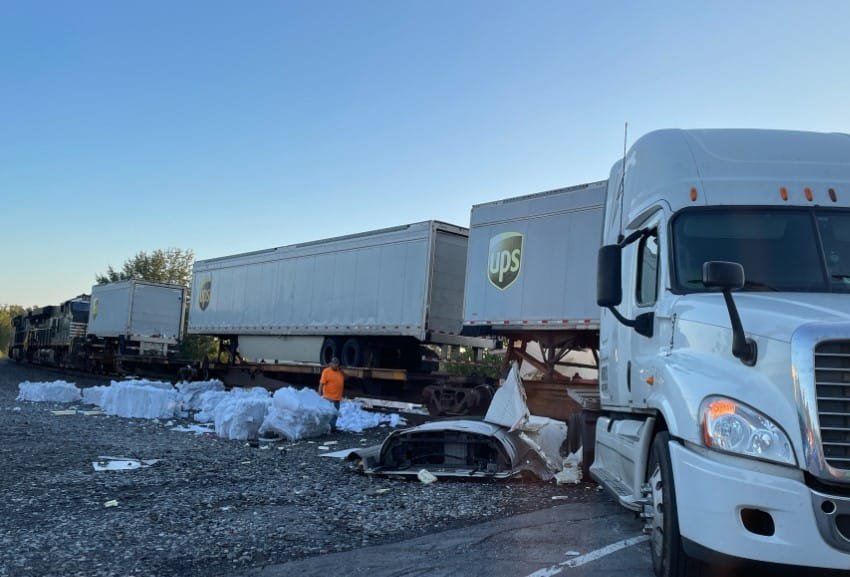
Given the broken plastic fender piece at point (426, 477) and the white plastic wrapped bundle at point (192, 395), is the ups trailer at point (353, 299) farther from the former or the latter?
the broken plastic fender piece at point (426, 477)

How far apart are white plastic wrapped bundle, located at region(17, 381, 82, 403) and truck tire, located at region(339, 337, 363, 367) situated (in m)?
7.05

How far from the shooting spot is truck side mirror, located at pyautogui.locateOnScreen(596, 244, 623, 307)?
4.88 metres

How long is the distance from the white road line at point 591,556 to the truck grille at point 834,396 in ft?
6.83

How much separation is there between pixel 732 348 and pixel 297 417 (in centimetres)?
889

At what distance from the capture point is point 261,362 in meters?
20.9

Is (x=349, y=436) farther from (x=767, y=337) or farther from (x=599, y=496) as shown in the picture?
(x=767, y=337)

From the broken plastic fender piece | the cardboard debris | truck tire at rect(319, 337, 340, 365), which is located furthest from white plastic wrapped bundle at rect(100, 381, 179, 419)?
the cardboard debris

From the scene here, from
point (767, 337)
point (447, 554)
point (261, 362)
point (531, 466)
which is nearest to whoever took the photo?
point (767, 337)

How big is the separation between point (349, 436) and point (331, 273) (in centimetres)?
667

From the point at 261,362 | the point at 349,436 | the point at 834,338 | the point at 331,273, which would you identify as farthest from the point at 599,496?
the point at 261,362

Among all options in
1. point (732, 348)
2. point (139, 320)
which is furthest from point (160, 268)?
point (732, 348)

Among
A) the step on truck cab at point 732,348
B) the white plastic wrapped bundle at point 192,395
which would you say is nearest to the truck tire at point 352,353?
the white plastic wrapped bundle at point 192,395

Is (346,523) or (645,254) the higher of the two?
(645,254)

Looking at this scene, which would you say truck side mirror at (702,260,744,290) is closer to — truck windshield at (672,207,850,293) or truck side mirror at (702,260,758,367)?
truck side mirror at (702,260,758,367)
